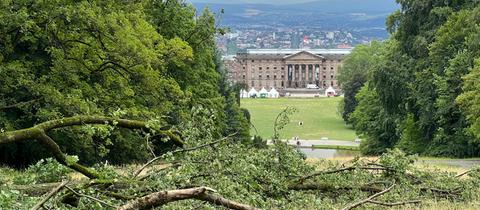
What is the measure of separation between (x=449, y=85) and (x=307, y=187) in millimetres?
26775

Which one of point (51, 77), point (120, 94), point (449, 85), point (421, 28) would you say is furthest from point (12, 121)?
point (421, 28)

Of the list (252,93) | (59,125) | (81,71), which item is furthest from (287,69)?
(59,125)

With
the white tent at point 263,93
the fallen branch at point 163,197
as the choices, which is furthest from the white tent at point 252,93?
the fallen branch at point 163,197

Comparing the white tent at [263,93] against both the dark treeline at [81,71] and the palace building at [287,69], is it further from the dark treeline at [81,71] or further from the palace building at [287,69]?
the dark treeline at [81,71]

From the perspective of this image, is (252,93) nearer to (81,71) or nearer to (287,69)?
(287,69)

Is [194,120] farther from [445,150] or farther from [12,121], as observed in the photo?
[445,150]

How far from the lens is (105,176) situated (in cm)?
667

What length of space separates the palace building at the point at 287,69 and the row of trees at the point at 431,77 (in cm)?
12250

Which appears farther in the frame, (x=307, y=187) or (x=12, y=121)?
(x=12, y=121)

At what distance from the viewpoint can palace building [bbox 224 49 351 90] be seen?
168 m

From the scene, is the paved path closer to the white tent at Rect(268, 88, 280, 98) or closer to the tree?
the tree

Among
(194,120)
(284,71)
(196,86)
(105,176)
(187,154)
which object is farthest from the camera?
(284,71)

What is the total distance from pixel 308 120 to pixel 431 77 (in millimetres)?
66310

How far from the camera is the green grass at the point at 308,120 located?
88.1 metres
